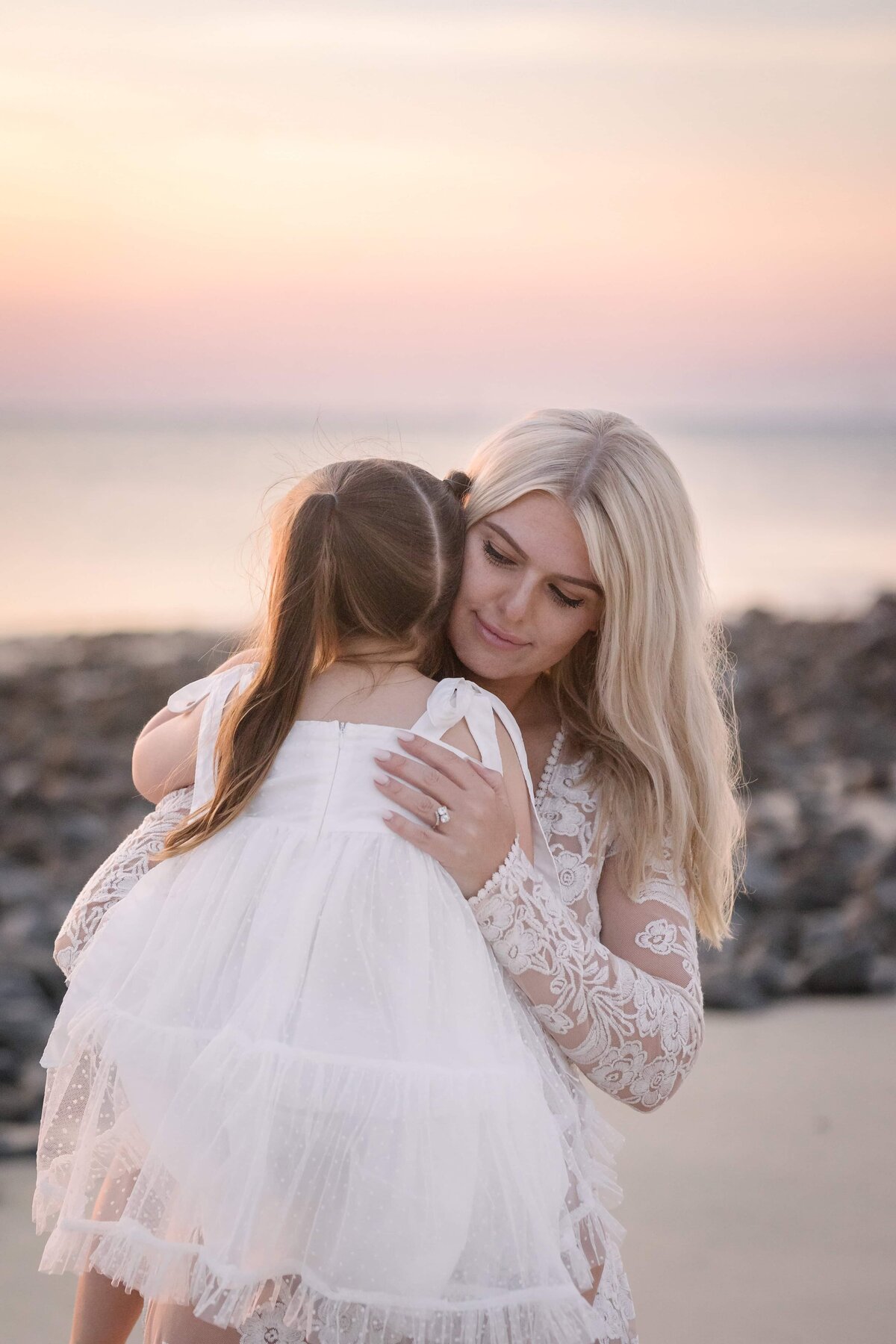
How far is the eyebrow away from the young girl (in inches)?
10.0

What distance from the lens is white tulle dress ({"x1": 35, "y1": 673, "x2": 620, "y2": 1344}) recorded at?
1794 mm

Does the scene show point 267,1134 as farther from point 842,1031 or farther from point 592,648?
point 842,1031

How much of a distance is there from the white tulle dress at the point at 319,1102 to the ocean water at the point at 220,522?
666 mm

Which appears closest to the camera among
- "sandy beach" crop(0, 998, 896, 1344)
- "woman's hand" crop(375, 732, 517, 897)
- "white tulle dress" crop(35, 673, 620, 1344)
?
"white tulle dress" crop(35, 673, 620, 1344)

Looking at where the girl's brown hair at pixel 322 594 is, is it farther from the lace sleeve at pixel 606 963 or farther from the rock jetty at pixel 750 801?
the rock jetty at pixel 750 801

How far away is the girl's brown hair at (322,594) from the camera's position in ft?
6.91

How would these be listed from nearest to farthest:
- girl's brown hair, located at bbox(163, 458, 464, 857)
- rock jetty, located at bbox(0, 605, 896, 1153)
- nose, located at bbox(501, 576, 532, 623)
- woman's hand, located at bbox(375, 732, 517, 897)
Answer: woman's hand, located at bbox(375, 732, 517, 897), girl's brown hair, located at bbox(163, 458, 464, 857), nose, located at bbox(501, 576, 532, 623), rock jetty, located at bbox(0, 605, 896, 1153)

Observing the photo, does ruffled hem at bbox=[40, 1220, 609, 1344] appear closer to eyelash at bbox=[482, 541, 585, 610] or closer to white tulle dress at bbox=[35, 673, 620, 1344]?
white tulle dress at bbox=[35, 673, 620, 1344]

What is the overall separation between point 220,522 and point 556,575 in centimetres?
1956

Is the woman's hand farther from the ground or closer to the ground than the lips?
closer to the ground

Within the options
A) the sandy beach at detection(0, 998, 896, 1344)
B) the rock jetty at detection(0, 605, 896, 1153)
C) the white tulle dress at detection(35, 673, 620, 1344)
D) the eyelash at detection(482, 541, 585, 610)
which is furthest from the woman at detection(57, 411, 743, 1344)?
the sandy beach at detection(0, 998, 896, 1344)

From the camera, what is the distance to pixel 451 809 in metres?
2.02

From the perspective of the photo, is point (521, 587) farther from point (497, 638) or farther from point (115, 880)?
point (115, 880)

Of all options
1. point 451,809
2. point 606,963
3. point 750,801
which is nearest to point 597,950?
point 606,963
